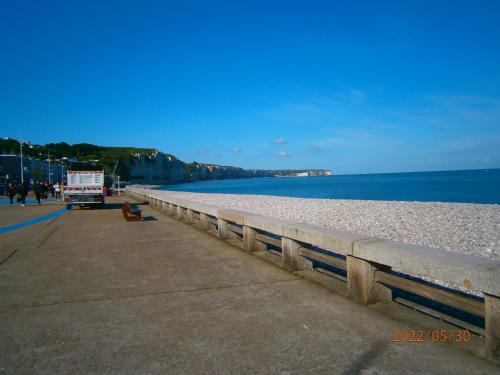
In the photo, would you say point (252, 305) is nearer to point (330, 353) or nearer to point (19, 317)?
point (330, 353)

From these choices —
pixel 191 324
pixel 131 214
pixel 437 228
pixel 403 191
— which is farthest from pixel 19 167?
pixel 191 324

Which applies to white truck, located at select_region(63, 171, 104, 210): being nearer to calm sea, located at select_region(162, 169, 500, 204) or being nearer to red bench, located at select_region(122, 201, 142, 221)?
red bench, located at select_region(122, 201, 142, 221)

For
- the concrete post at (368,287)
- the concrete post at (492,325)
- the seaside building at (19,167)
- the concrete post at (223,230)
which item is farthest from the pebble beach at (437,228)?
the seaside building at (19,167)

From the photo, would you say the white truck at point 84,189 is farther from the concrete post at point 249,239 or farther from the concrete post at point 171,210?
the concrete post at point 249,239

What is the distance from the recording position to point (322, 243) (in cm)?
561

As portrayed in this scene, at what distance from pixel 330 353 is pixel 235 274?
10.5ft

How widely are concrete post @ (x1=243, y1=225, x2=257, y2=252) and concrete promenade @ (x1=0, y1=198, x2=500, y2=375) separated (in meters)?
0.66

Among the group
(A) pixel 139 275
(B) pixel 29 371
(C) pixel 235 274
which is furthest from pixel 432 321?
(A) pixel 139 275

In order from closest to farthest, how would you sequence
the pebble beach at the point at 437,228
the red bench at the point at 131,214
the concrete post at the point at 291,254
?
the concrete post at the point at 291,254
the pebble beach at the point at 437,228
the red bench at the point at 131,214

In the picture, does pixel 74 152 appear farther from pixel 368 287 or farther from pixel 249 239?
pixel 368 287

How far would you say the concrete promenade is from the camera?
3312 millimetres

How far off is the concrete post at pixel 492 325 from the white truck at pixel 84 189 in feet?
74.3

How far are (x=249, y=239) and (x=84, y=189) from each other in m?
17.5

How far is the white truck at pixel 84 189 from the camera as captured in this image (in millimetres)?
22312
